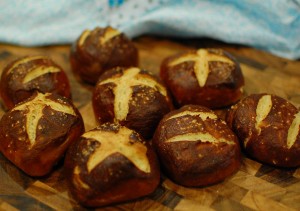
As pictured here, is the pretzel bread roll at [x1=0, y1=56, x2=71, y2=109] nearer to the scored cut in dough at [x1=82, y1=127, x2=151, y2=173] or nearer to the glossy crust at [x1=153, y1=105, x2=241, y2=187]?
the scored cut in dough at [x1=82, y1=127, x2=151, y2=173]

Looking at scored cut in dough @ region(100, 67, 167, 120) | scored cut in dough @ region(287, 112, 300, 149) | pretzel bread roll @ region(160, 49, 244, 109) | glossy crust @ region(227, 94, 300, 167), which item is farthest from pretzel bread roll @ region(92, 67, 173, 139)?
scored cut in dough @ region(287, 112, 300, 149)

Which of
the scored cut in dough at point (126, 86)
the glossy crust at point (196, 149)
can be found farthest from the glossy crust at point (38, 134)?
the glossy crust at point (196, 149)

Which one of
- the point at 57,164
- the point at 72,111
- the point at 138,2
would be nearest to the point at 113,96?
the point at 72,111

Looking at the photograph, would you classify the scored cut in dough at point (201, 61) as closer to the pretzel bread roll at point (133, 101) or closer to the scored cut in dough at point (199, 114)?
the pretzel bread roll at point (133, 101)

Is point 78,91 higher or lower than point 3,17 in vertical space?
lower

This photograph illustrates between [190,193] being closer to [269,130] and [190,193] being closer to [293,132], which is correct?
[269,130]

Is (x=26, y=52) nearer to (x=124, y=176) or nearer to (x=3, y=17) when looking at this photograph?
(x=3, y=17)
